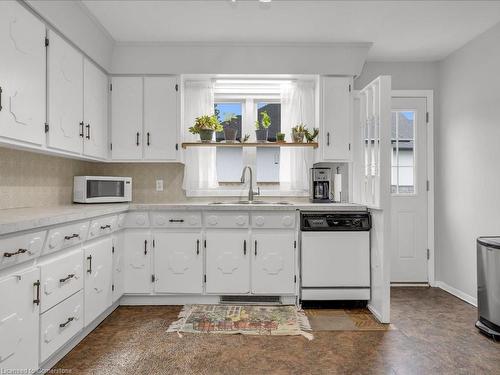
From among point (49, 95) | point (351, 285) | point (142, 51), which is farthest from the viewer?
point (142, 51)

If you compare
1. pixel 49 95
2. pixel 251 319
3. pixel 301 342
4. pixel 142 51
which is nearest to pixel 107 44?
pixel 142 51

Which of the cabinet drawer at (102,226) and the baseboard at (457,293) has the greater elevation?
the cabinet drawer at (102,226)

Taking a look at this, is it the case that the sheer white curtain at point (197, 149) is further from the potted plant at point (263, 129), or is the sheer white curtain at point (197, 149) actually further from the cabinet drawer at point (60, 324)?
the cabinet drawer at point (60, 324)

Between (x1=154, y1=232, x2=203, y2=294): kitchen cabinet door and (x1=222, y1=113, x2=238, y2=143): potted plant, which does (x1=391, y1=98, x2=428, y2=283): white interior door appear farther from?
(x1=154, y1=232, x2=203, y2=294): kitchen cabinet door

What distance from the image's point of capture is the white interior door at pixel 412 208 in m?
4.00

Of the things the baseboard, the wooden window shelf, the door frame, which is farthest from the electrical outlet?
the baseboard

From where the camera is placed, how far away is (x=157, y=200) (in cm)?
386

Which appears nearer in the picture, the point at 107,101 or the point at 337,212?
the point at 337,212

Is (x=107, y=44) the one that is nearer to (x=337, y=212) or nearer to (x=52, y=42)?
(x=52, y=42)

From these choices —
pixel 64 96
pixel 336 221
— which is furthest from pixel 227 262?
pixel 64 96

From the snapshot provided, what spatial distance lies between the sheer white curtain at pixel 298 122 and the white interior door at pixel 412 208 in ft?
3.35

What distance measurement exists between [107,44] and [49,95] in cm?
116

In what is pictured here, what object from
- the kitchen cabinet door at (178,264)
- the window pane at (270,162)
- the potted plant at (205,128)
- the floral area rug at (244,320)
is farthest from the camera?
the window pane at (270,162)

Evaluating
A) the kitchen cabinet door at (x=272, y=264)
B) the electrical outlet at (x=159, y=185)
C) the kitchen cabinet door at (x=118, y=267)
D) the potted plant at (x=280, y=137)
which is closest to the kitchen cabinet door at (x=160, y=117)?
the electrical outlet at (x=159, y=185)
